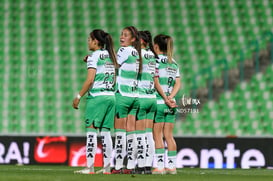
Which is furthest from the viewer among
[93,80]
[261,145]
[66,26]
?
[66,26]

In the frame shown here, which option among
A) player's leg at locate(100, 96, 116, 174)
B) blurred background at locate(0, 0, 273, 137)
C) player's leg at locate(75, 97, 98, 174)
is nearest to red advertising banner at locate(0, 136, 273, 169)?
blurred background at locate(0, 0, 273, 137)

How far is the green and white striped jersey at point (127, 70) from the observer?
33.7ft

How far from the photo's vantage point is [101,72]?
1013 cm

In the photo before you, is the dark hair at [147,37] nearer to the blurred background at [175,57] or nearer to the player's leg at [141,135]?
the player's leg at [141,135]

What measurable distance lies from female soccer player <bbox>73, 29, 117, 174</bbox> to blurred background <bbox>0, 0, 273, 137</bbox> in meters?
6.26

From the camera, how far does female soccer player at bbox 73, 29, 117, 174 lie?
1005 centimetres

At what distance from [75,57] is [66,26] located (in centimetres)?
114

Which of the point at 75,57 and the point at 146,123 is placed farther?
the point at 75,57

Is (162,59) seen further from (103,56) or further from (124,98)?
(103,56)

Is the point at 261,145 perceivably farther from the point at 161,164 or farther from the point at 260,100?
the point at 161,164

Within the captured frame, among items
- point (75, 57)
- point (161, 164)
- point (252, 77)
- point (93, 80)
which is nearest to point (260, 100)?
point (252, 77)

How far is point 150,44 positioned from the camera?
35.7 ft

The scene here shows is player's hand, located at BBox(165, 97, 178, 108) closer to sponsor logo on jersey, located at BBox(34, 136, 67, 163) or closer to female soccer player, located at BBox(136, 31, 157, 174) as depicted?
female soccer player, located at BBox(136, 31, 157, 174)

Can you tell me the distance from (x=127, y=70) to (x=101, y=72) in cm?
37
